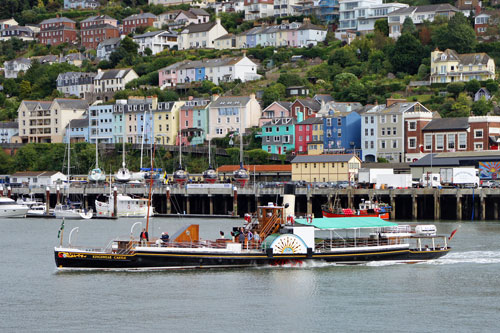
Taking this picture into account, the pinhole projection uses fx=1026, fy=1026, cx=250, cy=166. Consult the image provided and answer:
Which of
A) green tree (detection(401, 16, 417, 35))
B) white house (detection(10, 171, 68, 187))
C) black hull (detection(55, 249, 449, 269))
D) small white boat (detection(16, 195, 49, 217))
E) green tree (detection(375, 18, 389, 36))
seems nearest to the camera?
black hull (detection(55, 249, 449, 269))

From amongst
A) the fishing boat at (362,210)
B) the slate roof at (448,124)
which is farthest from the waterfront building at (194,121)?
the fishing boat at (362,210)

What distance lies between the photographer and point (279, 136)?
126938 millimetres

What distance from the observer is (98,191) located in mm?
106562

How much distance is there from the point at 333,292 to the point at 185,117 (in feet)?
312

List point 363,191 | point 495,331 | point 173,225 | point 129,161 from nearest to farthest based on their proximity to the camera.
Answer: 1. point 495,331
2. point 173,225
3. point 363,191
4. point 129,161

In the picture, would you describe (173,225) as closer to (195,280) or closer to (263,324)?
(195,280)

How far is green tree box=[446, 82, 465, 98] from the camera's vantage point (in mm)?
127250

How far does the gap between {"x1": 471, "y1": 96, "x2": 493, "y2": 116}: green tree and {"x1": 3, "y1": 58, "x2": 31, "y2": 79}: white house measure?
97.3m

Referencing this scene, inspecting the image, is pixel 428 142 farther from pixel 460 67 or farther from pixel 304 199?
pixel 460 67

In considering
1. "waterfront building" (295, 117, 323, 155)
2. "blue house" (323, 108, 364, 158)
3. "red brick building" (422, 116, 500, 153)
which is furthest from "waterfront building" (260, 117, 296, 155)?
"red brick building" (422, 116, 500, 153)

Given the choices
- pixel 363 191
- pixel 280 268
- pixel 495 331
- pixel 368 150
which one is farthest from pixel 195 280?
pixel 368 150

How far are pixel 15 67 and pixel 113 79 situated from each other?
31.6 meters

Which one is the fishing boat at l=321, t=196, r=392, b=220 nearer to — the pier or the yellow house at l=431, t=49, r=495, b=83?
the pier

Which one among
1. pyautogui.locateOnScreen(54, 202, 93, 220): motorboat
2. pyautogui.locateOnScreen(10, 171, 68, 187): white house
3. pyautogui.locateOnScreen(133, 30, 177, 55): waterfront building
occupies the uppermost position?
pyautogui.locateOnScreen(133, 30, 177, 55): waterfront building
